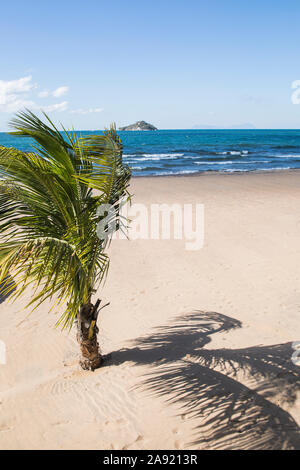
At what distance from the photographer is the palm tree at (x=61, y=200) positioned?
3682mm

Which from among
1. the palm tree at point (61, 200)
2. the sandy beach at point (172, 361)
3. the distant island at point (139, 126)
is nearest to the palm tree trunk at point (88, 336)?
the sandy beach at point (172, 361)

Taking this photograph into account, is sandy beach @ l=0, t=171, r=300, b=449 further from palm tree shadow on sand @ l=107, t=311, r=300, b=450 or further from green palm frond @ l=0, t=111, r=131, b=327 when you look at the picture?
green palm frond @ l=0, t=111, r=131, b=327

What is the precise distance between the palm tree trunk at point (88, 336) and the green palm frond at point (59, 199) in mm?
351

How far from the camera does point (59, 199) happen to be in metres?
3.88

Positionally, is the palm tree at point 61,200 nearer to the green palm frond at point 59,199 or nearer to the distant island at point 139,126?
the green palm frond at point 59,199

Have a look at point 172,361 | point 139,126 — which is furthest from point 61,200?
point 139,126

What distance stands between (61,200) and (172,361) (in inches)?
111

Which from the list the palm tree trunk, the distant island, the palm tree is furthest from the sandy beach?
the distant island

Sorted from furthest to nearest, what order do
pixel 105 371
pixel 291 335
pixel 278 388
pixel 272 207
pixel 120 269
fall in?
pixel 272 207 < pixel 120 269 < pixel 291 335 < pixel 105 371 < pixel 278 388

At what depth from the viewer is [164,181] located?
23141 millimetres

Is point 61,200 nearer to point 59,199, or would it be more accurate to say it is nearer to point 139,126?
point 59,199

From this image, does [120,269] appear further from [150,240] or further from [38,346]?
[38,346]
